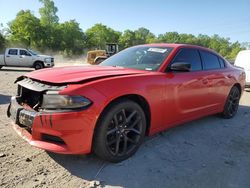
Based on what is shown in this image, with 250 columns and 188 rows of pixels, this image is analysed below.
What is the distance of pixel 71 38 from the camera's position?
70.8 metres

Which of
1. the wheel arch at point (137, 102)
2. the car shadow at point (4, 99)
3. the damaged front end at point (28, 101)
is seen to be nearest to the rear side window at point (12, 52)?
the car shadow at point (4, 99)

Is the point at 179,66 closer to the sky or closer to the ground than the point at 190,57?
closer to the ground

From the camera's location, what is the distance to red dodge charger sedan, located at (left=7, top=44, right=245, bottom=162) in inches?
130

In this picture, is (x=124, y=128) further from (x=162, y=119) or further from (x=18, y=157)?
(x=18, y=157)

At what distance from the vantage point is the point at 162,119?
437 cm

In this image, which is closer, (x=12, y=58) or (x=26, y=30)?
(x=12, y=58)

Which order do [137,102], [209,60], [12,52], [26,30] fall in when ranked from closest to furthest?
[137,102], [209,60], [12,52], [26,30]

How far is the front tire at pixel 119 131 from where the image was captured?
11.6 ft

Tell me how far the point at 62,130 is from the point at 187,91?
91.0 inches

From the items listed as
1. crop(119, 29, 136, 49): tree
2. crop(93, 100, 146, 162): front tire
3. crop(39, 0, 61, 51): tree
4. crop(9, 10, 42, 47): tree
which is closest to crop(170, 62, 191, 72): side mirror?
crop(93, 100, 146, 162): front tire

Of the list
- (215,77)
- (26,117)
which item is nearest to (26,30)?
(215,77)

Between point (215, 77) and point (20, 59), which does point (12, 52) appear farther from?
point (215, 77)

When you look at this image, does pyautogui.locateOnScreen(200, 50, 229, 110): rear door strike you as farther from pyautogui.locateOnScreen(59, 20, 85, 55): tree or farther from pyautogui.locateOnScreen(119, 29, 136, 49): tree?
pyautogui.locateOnScreen(119, 29, 136, 49): tree

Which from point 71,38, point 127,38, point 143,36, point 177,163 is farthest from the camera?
point 143,36
